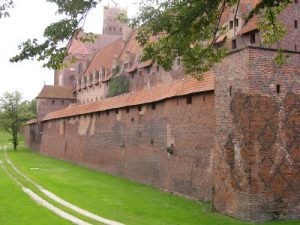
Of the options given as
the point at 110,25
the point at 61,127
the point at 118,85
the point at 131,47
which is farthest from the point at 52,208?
the point at 110,25

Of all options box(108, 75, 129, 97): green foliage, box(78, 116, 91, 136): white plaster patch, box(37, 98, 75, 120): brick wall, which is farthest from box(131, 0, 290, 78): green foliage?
box(37, 98, 75, 120): brick wall

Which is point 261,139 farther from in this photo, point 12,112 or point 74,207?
point 12,112

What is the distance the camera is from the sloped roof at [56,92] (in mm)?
51106

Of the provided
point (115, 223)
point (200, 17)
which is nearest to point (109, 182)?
point (115, 223)

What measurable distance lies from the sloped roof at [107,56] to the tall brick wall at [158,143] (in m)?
19.2

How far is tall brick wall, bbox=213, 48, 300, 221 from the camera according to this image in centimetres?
1295

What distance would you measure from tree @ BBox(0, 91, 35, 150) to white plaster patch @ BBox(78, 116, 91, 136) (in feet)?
61.1

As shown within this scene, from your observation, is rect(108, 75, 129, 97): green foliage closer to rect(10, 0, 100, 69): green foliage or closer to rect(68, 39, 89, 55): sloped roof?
rect(68, 39, 89, 55): sloped roof

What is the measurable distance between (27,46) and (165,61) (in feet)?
12.9

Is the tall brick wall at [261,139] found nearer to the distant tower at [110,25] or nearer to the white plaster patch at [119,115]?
the white plaster patch at [119,115]

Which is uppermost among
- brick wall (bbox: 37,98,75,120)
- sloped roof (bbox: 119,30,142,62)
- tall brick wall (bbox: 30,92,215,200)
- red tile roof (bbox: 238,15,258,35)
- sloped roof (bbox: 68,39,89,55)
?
sloped roof (bbox: 68,39,89,55)

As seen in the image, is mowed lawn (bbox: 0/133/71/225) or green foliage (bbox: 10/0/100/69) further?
mowed lawn (bbox: 0/133/71/225)

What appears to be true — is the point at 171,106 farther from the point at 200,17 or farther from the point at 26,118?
the point at 26,118

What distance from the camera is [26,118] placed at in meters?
48.4
